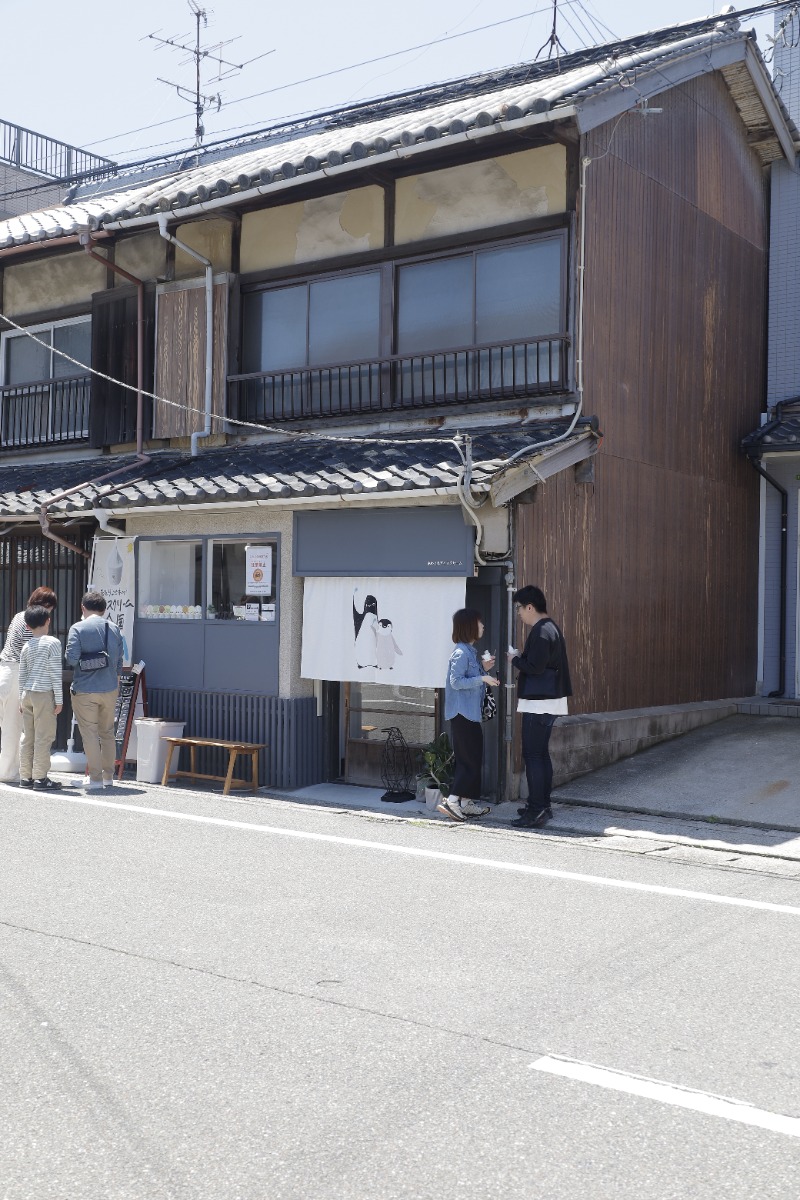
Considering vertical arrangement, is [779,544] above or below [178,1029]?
above

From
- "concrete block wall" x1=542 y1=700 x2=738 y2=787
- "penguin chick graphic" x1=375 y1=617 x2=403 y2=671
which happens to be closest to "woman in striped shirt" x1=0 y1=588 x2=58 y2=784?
"penguin chick graphic" x1=375 y1=617 x2=403 y2=671

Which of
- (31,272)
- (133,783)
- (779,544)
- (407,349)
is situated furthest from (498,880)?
(31,272)

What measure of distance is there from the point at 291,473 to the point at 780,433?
6.52m

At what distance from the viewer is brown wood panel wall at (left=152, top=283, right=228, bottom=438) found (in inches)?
550

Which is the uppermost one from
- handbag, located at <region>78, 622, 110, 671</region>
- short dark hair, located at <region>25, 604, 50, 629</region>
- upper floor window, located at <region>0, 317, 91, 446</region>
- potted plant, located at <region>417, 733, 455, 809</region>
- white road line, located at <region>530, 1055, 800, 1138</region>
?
upper floor window, located at <region>0, 317, 91, 446</region>

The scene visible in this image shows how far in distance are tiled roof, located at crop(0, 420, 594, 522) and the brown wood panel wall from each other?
1.43 feet

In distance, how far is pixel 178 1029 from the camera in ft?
15.6

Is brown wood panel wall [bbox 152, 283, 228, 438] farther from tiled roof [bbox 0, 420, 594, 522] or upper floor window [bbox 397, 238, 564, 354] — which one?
upper floor window [bbox 397, 238, 564, 354]

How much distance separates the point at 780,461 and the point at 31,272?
1065 cm

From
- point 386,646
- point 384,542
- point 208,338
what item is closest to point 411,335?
point 208,338

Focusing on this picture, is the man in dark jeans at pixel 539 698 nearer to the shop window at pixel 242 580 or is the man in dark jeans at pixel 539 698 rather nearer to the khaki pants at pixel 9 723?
the shop window at pixel 242 580

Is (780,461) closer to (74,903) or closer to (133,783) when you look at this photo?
(133,783)

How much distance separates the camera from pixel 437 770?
10.7 meters

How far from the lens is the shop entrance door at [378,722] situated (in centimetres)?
1148
